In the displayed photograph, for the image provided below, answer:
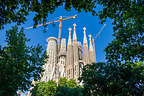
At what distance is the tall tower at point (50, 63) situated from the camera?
51.7 metres

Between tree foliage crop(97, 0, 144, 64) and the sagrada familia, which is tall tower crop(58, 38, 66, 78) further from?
tree foliage crop(97, 0, 144, 64)

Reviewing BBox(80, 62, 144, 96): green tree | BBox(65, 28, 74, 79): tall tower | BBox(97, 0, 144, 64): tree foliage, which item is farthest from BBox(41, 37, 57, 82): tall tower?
BBox(97, 0, 144, 64): tree foliage

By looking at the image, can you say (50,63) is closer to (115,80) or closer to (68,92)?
(115,80)

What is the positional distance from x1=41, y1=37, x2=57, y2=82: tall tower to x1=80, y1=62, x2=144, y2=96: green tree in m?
37.9

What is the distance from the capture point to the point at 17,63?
10109mm

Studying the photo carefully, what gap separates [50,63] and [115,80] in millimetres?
46825

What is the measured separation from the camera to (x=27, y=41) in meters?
13.3

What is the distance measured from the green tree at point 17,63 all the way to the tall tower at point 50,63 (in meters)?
36.1

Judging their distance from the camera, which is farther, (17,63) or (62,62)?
(62,62)

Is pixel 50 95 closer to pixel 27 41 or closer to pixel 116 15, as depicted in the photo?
pixel 27 41

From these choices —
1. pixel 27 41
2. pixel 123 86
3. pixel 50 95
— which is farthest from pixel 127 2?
pixel 50 95

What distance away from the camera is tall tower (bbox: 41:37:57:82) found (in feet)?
170

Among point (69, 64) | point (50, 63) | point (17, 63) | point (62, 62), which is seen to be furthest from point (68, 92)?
point (62, 62)

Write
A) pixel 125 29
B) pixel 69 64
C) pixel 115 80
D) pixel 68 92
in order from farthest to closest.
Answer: pixel 69 64 < pixel 115 80 < pixel 125 29 < pixel 68 92
